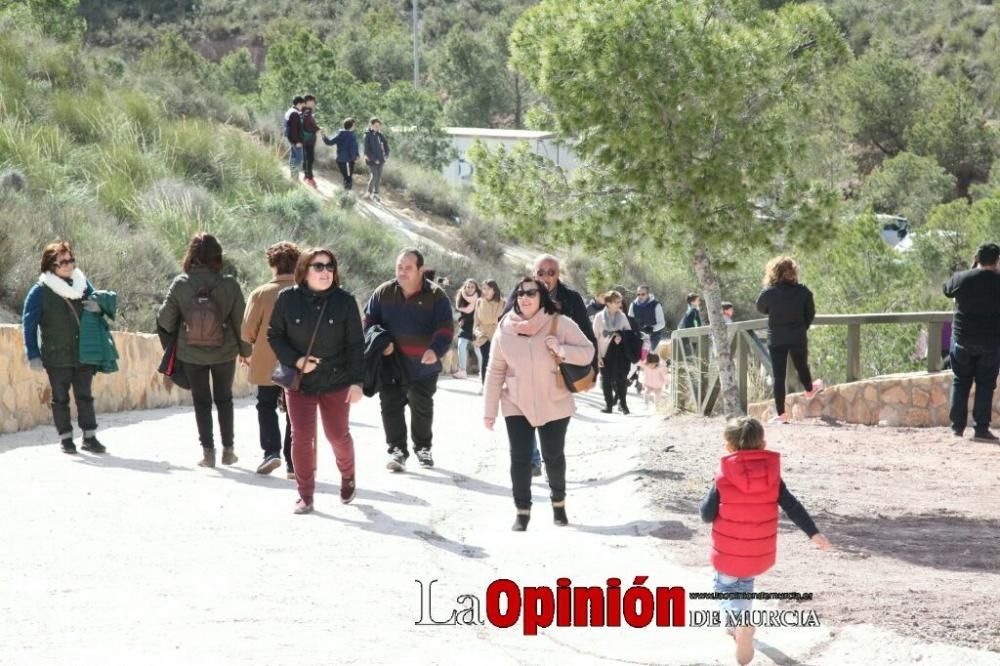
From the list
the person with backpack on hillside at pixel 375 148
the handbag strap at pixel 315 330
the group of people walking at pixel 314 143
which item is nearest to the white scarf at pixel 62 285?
the handbag strap at pixel 315 330

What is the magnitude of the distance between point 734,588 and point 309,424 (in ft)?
12.2

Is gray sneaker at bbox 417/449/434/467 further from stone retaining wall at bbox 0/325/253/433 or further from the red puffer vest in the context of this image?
the red puffer vest

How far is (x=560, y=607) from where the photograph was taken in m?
7.28

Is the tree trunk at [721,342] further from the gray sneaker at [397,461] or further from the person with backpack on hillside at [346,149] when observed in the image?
the person with backpack on hillside at [346,149]

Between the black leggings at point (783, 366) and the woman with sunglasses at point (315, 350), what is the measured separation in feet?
19.5

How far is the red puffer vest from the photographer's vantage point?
20.9ft

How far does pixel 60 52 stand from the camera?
32.6 m

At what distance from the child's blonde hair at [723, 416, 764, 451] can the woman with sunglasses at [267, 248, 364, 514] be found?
11.2ft

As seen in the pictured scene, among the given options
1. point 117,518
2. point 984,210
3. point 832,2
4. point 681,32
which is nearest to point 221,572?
point 117,518

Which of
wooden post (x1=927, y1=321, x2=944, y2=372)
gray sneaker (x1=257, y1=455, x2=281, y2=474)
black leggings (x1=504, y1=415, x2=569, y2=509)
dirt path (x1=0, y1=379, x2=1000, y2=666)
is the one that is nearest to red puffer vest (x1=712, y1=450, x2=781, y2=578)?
dirt path (x1=0, y1=379, x2=1000, y2=666)

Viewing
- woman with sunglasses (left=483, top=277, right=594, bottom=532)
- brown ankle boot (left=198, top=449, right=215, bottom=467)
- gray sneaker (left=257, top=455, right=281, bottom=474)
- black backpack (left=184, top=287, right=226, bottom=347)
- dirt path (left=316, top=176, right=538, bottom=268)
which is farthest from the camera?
dirt path (left=316, top=176, right=538, bottom=268)

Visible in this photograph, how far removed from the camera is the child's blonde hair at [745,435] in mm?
6375

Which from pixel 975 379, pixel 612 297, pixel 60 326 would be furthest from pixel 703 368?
pixel 60 326

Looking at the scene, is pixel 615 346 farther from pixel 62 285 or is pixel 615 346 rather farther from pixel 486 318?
pixel 62 285
